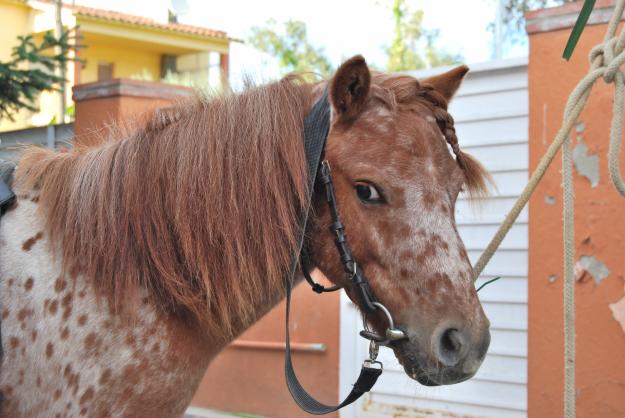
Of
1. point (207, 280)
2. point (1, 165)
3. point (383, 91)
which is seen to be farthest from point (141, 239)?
point (383, 91)

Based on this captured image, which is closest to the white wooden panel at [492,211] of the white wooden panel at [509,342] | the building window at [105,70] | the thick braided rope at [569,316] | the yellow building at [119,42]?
the white wooden panel at [509,342]

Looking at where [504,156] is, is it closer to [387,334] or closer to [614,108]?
[614,108]

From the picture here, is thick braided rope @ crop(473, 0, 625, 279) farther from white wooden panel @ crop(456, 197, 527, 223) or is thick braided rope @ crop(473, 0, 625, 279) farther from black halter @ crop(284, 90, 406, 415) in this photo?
white wooden panel @ crop(456, 197, 527, 223)

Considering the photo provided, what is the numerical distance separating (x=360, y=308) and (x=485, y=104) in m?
3.91

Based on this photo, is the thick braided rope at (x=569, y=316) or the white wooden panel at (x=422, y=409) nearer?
the thick braided rope at (x=569, y=316)

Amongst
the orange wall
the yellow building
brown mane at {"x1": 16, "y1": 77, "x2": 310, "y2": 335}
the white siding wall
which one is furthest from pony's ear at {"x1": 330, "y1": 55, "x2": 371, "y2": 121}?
the yellow building

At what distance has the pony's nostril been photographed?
2166 mm

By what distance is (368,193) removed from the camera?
2.32 metres

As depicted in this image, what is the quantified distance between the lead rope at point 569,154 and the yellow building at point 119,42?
66.2ft

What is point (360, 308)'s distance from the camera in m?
2.37

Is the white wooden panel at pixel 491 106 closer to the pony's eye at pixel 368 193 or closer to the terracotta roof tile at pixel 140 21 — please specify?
the pony's eye at pixel 368 193

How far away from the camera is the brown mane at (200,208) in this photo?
2.35m

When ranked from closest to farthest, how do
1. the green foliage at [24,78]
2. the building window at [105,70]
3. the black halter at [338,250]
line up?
1. the black halter at [338,250]
2. the green foliage at [24,78]
3. the building window at [105,70]

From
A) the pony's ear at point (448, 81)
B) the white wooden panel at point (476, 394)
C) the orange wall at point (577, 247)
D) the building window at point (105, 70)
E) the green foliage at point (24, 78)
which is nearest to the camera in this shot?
the pony's ear at point (448, 81)
